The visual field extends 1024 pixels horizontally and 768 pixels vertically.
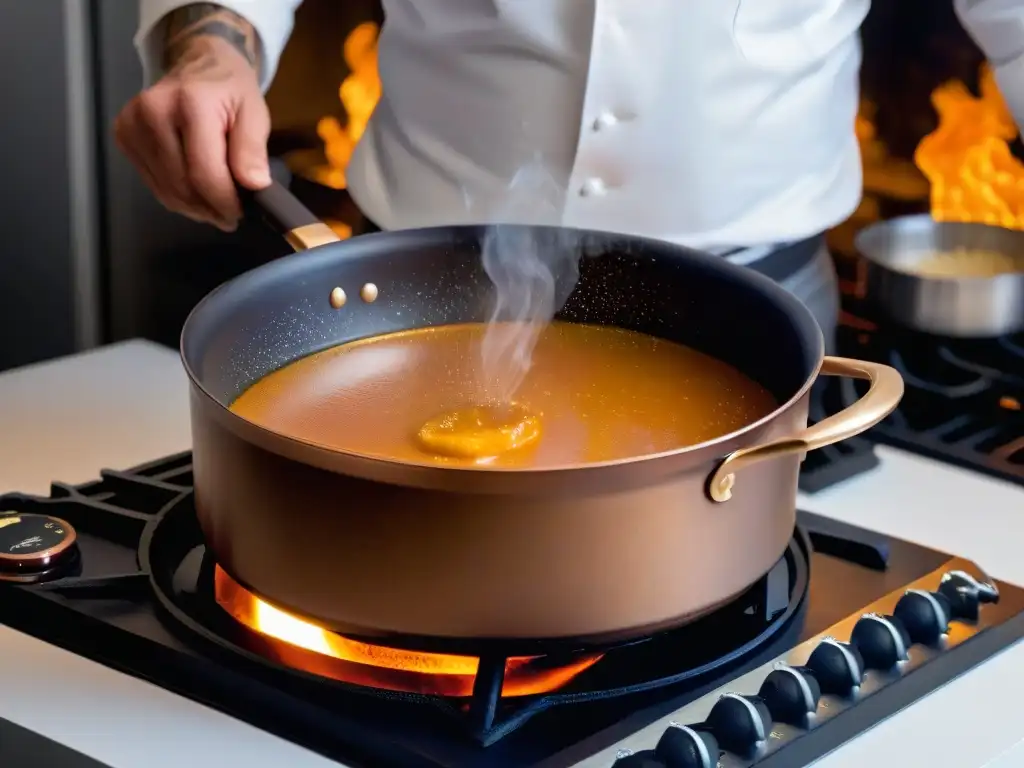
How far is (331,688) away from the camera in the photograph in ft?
2.54

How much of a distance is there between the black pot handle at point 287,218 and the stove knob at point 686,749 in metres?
0.45

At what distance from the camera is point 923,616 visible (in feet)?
2.80

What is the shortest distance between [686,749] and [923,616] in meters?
0.22

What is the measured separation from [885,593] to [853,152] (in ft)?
2.21

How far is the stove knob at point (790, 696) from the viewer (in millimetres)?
767

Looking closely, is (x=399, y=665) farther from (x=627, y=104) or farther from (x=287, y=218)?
(x=627, y=104)

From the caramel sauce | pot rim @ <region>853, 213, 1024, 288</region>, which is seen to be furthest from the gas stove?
pot rim @ <region>853, 213, 1024, 288</region>

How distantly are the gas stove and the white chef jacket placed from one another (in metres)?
0.44

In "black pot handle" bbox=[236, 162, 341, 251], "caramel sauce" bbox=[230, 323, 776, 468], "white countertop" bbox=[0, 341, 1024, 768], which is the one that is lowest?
"white countertop" bbox=[0, 341, 1024, 768]

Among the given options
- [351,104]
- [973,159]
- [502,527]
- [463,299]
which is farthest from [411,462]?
[351,104]

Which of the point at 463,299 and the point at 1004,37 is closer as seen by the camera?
the point at 463,299

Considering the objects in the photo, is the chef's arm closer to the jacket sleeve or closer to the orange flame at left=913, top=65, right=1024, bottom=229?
the orange flame at left=913, top=65, right=1024, bottom=229

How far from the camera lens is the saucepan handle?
39.4 inches

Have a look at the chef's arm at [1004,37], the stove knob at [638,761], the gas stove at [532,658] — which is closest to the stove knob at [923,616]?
the gas stove at [532,658]
